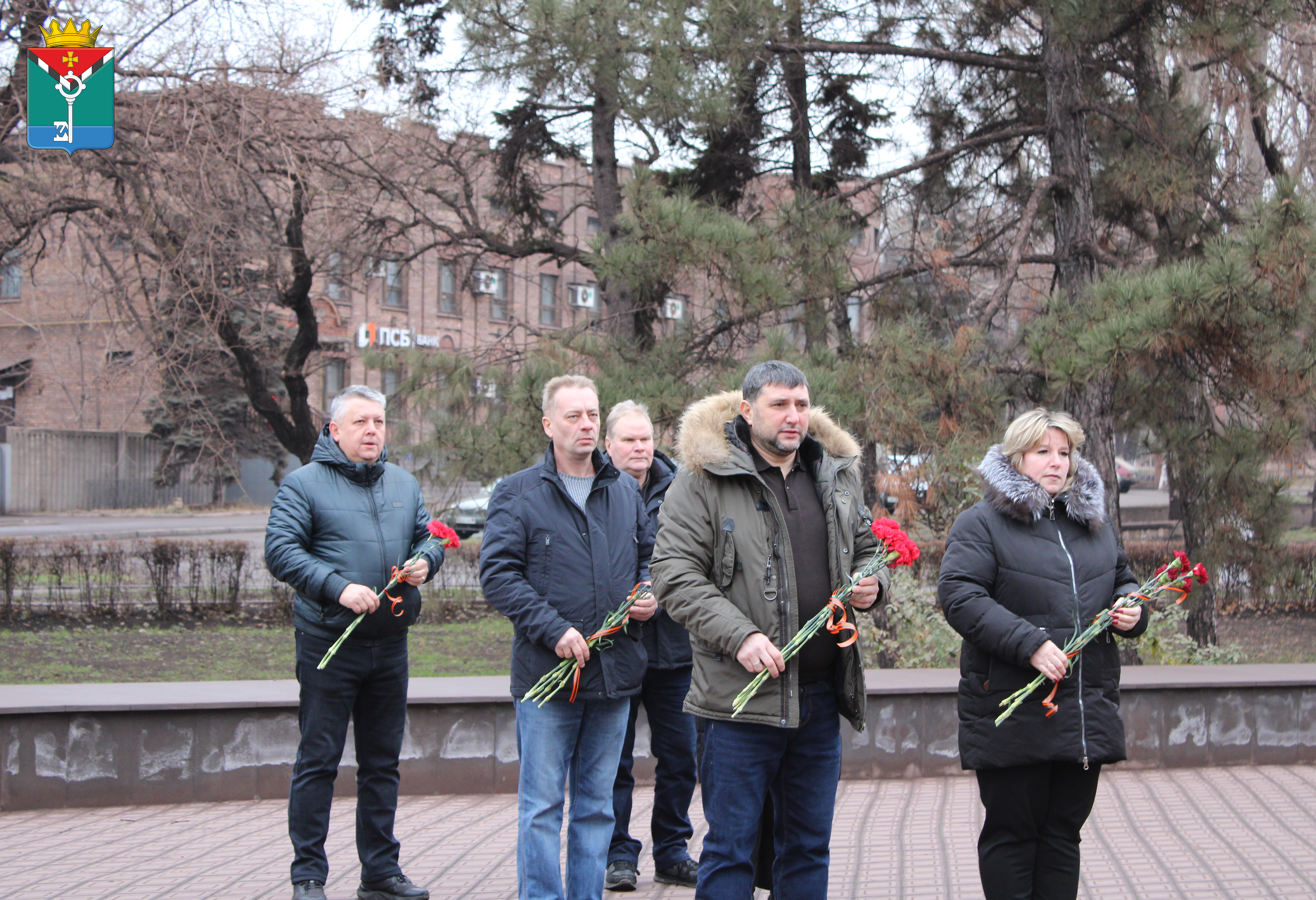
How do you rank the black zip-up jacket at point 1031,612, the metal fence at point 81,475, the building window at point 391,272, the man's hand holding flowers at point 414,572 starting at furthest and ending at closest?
the metal fence at point 81,475 < the building window at point 391,272 < the man's hand holding flowers at point 414,572 < the black zip-up jacket at point 1031,612

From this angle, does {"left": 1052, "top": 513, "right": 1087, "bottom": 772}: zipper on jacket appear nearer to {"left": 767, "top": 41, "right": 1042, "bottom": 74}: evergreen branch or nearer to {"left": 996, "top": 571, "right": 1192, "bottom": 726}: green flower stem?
{"left": 996, "top": 571, "right": 1192, "bottom": 726}: green flower stem

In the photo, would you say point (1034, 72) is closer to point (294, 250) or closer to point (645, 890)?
point (294, 250)

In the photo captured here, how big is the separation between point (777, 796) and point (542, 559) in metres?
1.09

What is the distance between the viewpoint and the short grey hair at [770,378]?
3.35 metres

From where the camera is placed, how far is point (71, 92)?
8.68 meters

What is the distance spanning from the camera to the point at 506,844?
4.95 metres

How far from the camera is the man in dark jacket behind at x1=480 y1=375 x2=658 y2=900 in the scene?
12.0ft

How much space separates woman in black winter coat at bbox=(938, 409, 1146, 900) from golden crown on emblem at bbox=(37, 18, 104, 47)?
8.00 metres

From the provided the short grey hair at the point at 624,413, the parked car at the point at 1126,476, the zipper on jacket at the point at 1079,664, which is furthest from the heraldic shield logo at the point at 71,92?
the parked car at the point at 1126,476

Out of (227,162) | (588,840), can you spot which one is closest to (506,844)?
(588,840)

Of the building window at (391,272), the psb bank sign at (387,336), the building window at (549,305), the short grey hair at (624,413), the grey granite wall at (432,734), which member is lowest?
the grey granite wall at (432,734)

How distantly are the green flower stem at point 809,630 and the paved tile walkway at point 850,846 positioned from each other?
1481mm

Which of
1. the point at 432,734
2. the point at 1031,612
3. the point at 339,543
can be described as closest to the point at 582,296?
the point at 432,734

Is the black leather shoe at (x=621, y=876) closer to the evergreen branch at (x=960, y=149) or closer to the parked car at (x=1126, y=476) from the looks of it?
the evergreen branch at (x=960, y=149)
